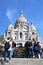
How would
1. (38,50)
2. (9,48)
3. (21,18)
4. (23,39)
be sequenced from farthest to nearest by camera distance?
1. (21,18)
2. (23,39)
3. (38,50)
4. (9,48)

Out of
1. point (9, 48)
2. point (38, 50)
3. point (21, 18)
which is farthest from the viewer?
point (21, 18)

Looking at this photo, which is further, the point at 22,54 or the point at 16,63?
the point at 22,54

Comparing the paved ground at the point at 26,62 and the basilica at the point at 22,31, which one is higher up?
the basilica at the point at 22,31

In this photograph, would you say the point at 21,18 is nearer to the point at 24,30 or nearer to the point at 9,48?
the point at 24,30

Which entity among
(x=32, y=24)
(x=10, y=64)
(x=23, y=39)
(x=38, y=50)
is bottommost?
(x=10, y=64)

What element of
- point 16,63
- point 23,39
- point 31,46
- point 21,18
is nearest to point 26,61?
point 16,63

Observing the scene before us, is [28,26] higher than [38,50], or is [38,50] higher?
[28,26]

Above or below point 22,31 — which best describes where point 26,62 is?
below

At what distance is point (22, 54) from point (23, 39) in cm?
6632

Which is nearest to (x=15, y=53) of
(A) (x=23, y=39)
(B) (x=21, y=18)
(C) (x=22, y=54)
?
(C) (x=22, y=54)

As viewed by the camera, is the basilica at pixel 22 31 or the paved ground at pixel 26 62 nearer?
the paved ground at pixel 26 62

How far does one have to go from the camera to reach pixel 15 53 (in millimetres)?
15992

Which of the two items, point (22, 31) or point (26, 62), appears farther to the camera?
point (22, 31)

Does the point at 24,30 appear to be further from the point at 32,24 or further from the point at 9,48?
the point at 9,48
